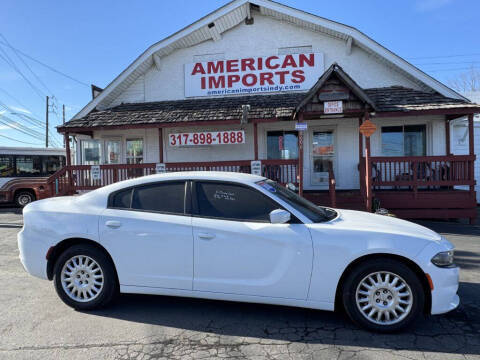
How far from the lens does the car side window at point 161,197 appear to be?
380 cm

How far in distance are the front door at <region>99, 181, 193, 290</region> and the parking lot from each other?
437mm

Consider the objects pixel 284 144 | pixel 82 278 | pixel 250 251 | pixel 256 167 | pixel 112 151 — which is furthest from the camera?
pixel 112 151

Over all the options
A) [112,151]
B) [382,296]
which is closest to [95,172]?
[112,151]

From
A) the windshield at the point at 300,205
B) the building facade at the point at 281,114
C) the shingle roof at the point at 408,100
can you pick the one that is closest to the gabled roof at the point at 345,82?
the building facade at the point at 281,114

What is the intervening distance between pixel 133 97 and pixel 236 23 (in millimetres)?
4798

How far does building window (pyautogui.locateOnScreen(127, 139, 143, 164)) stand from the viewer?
44.1 feet

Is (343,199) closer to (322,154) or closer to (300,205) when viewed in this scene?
(322,154)

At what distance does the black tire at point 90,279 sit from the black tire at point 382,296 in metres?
2.49

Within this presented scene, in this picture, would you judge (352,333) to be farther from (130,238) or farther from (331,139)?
(331,139)

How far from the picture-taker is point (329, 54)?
12.0 meters

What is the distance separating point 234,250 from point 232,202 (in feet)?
1.74

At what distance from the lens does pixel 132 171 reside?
11648 mm

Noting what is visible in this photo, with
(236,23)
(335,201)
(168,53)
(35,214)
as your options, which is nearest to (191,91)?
(168,53)

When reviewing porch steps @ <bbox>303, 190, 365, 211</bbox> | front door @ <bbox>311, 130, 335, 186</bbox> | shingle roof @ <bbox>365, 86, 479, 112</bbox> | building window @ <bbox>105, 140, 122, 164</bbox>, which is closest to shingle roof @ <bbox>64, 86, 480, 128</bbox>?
shingle roof @ <bbox>365, 86, 479, 112</bbox>
